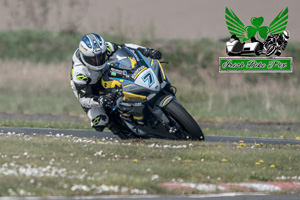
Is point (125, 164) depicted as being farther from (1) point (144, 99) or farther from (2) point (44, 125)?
(2) point (44, 125)

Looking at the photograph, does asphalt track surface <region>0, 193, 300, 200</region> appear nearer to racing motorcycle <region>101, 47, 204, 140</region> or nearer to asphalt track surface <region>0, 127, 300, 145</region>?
racing motorcycle <region>101, 47, 204, 140</region>

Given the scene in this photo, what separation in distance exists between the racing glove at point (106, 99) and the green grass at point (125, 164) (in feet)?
2.53

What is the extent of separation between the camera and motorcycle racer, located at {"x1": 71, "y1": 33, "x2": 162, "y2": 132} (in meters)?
12.1

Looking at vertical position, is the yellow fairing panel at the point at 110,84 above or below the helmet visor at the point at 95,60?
below

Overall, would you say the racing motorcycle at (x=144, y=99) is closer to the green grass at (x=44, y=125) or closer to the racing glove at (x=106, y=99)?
the racing glove at (x=106, y=99)

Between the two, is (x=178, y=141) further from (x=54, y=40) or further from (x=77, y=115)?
(x=54, y=40)

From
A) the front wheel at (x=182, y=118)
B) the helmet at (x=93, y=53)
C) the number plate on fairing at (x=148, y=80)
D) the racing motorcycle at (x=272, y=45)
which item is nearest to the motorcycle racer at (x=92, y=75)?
the helmet at (x=93, y=53)

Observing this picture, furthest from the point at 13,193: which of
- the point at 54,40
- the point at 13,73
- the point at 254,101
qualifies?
the point at 54,40

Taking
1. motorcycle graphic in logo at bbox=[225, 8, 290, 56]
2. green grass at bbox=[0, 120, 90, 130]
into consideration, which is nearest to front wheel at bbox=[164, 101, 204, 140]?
green grass at bbox=[0, 120, 90, 130]

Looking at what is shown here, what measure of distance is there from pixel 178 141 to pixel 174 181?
3661 millimetres

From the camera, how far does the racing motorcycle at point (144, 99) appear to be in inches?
485

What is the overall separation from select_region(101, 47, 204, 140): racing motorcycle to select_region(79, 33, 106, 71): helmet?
0.35 meters

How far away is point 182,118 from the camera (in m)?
12.3

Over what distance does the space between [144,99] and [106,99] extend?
75 cm
